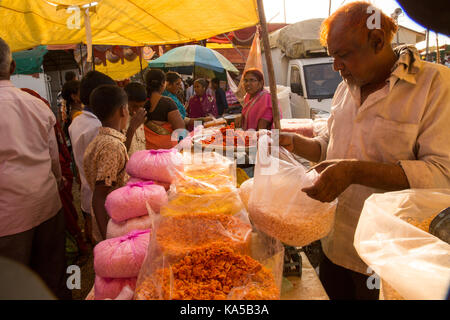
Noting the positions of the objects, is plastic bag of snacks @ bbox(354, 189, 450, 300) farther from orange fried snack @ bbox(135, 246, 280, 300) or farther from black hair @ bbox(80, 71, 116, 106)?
black hair @ bbox(80, 71, 116, 106)

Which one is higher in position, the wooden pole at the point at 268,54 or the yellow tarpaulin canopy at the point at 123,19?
the yellow tarpaulin canopy at the point at 123,19

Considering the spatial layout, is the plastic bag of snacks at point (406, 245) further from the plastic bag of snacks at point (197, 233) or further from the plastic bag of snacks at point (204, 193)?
the plastic bag of snacks at point (204, 193)

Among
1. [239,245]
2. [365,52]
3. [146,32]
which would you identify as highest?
[146,32]

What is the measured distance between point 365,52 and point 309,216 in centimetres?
71

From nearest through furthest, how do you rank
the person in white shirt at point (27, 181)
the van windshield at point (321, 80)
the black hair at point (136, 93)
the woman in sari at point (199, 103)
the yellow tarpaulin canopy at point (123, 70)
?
the person in white shirt at point (27, 181) < the black hair at point (136, 93) < the van windshield at point (321, 80) < the woman in sari at point (199, 103) < the yellow tarpaulin canopy at point (123, 70)

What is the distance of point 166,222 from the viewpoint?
1.16 meters

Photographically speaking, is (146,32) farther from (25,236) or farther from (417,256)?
(417,256)

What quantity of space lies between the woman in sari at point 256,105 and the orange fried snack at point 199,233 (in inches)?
99.2

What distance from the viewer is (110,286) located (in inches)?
43.4

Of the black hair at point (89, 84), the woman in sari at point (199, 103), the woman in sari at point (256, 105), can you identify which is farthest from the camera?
the woman in sari at point (199, 103)

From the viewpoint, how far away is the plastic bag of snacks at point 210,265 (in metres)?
0.80

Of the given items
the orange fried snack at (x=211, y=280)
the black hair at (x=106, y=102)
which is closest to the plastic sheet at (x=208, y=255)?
the orange fried snack at (x=211, y=280)

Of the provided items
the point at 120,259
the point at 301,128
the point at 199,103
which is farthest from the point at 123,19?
the point at 199,103
